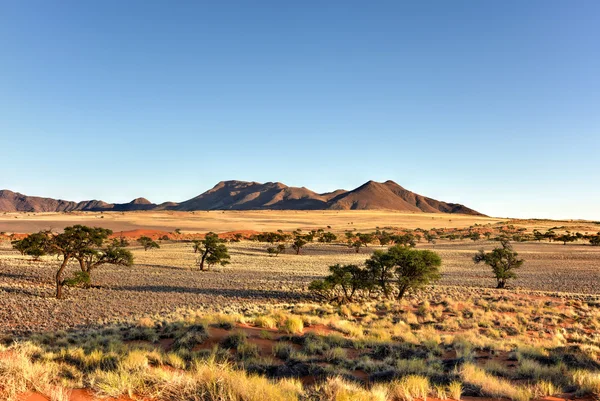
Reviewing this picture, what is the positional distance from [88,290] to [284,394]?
2750 cm

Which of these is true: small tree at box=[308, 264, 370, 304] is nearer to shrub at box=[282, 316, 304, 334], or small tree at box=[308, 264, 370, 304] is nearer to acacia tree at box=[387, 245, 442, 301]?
acacia tree at box=[387, 245, 442, 301]

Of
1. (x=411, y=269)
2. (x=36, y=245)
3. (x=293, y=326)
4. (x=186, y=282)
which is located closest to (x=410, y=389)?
(x=293, y=326)

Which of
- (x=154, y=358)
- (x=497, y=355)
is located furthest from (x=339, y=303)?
(x=154, y=358)

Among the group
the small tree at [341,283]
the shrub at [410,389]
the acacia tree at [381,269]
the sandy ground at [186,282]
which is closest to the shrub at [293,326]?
the shrub at [410,389]

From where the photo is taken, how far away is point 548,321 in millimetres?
21594

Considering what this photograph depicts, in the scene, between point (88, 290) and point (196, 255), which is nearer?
point (88, 290)

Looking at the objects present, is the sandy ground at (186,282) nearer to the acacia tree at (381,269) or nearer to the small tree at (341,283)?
the small tree at (341,283)

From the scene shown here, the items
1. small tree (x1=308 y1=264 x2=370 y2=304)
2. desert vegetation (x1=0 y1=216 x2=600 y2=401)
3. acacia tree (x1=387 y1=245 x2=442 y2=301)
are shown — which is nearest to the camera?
desert vegetation (x1=0 y1=216 x2=600 y2=401)

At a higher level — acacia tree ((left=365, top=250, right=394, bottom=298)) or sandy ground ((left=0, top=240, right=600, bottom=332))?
acacia tree ((left=365, top=250, right=394, bottom=298))

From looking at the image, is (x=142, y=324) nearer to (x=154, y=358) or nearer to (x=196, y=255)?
(x=154, y=358)

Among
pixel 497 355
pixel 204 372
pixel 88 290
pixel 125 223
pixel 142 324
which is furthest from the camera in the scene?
pixel 125 223

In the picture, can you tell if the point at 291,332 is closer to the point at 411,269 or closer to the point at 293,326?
the point at 293,326

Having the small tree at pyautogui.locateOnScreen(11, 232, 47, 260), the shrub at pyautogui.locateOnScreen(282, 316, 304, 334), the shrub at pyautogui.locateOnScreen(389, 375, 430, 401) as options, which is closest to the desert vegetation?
the shrub at pyautogui.locateOnScreen(389, 375, 430, 401)

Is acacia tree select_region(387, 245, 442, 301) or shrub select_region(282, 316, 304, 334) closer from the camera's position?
shrub select_region(282, 316, 304, 334)
